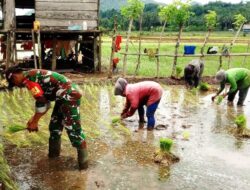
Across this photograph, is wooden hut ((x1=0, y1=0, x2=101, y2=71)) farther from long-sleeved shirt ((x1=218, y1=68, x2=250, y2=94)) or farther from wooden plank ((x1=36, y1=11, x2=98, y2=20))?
long-sleeved shirt ((x1=218, y1=68, x2=250, y2=94))

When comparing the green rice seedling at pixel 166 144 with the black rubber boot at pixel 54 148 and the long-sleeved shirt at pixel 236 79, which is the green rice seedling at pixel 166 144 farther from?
the long-sleeved shirt at pixel 236 79

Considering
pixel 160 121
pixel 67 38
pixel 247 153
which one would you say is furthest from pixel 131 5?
pixel 247 153

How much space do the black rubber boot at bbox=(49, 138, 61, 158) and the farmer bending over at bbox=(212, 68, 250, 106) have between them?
5.63m

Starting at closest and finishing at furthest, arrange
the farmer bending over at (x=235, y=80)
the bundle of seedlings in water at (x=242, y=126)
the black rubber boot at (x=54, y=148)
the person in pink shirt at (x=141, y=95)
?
the black rubber boot at (x=54, y=148)
the person in pink shirt at (x=141, y=95)
the bundle of seedlings in water at (x=242, y=126)
the farmer bending over at (x=235, y=80)

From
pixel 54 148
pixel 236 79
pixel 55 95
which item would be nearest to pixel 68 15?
pixel 236 79

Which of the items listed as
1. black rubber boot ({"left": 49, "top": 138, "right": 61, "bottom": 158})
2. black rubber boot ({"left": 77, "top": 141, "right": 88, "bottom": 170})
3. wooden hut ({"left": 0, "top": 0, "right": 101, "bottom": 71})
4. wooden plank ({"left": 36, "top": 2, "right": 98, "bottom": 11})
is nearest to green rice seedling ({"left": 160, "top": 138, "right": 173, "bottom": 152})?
black rubber boot ({"left": 77, "top": 141, "right": 88, "bottom": 170})

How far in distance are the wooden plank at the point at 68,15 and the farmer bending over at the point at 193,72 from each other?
5.45 metres

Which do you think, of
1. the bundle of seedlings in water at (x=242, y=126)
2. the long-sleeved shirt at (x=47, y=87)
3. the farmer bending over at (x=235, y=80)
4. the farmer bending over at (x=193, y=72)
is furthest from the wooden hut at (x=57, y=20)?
the long-sleeved shirt at (x=47, y=87)

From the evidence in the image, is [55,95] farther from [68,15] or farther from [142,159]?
[68,15]

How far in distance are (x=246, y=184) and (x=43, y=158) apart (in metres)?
3.24

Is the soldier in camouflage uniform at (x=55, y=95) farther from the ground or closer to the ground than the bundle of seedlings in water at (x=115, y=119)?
farther from the ground

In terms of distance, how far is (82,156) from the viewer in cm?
586

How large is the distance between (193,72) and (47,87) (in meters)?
7.76

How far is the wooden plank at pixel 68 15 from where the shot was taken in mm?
15606
